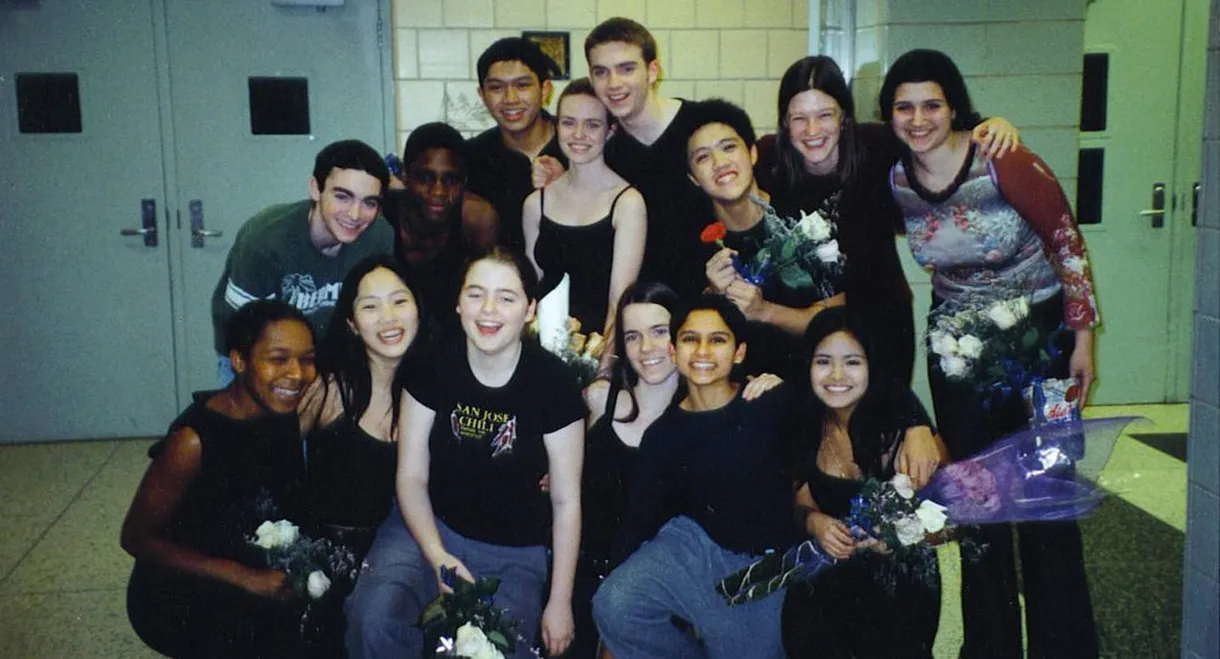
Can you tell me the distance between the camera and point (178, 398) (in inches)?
184

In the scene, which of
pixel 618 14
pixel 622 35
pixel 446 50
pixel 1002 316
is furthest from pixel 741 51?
pixel 1002 316

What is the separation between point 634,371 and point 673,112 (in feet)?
2.03

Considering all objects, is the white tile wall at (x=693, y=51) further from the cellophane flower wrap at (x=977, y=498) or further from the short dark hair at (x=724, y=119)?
the cellophane flower wrap at (x=977, y=498)

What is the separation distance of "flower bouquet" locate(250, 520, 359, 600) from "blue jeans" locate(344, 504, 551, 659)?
68mm

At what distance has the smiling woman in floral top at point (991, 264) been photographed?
8.61ft

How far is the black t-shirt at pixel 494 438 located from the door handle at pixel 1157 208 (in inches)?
123

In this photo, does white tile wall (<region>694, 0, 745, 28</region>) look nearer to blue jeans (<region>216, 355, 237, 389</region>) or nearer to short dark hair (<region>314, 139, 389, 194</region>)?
short dark hair (<region>314, 139, 389, 194</region>)

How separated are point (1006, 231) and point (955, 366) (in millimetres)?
325

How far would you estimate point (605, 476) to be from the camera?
2.66 meters

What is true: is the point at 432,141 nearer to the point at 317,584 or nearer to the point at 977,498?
the point at 317,584

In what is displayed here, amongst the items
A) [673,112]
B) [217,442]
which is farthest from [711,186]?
[217,442]

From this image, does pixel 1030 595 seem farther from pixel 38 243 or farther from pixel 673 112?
pixel 38 243

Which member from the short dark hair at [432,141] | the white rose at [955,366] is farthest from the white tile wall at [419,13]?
the white rose at [955,366]

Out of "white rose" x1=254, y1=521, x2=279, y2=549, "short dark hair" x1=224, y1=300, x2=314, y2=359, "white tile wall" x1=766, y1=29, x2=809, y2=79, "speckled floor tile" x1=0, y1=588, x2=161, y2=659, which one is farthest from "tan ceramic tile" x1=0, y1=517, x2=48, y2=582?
"white tile wall" x1=766, y1=29, x2=809, y2=79
